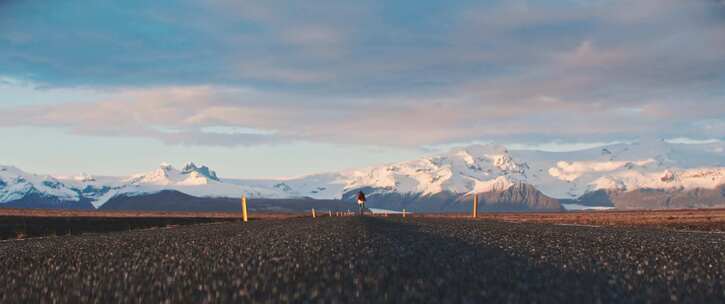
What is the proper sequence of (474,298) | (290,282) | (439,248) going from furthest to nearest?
1. (439,248)
2. (290,282)
3. (474,298)

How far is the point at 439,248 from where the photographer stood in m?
16.8

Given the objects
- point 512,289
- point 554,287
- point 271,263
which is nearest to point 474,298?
point 512,289

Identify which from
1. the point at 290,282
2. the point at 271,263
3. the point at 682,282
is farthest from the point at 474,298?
the point at 271,263

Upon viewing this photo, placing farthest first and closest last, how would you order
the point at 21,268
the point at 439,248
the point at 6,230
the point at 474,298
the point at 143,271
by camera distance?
the point at 6,230 → the point at 439,248 → the point at 21,268 → the point at 143,271 → the point at 474,298

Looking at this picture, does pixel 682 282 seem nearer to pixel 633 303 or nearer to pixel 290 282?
pixel 633 303

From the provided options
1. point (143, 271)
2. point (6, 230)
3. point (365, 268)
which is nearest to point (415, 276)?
point (365, 268)

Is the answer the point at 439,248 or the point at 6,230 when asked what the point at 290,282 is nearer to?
the point at 439,248

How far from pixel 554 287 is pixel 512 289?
0.70 meters

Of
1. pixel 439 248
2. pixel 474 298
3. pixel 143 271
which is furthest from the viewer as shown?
pixel 439 248

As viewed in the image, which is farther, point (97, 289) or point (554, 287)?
point (97, 289)

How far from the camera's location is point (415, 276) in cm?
1023

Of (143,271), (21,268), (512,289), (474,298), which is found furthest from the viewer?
(21,268)

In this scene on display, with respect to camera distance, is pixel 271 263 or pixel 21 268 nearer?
pixel 271 263

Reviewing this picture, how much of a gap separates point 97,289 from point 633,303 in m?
7.26
